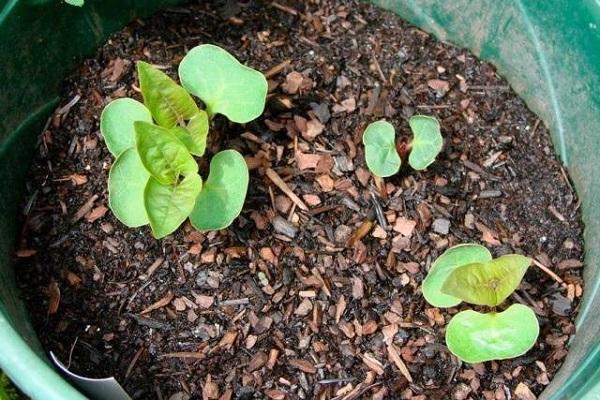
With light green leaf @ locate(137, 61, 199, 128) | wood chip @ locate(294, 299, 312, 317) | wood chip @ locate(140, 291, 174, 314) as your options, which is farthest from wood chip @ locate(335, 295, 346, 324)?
light green leaf @ locate(137, 61, 199, 128)

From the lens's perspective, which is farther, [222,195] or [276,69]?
[276,69]

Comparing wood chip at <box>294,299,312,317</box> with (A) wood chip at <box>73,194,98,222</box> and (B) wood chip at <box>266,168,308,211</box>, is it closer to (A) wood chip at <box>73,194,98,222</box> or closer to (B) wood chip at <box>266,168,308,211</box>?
(B) wood chip at <box>266,168,308,211</box>

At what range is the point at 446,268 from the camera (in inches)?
48.6

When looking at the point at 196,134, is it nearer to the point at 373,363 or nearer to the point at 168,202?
the point at 168,202

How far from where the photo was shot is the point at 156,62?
1.42 meters

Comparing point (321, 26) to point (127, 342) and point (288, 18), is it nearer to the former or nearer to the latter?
point (288, 18)

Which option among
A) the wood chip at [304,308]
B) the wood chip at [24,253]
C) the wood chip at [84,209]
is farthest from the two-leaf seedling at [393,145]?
the wood chip at [24,253]

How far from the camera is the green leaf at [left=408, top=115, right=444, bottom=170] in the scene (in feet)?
4.30

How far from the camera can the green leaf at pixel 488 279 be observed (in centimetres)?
117

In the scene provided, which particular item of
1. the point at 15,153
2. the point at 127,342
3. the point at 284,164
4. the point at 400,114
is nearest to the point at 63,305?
the point at 127,342

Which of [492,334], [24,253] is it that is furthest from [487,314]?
[24,253]

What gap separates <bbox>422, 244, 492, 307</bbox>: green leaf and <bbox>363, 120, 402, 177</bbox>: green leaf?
173mm

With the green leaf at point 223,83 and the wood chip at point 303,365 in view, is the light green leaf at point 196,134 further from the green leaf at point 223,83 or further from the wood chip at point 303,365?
the wood chip at point 303,365

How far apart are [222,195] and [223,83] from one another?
0.19 metres
